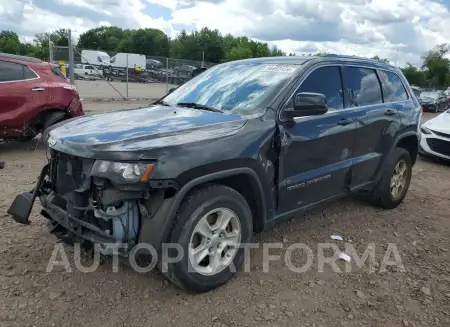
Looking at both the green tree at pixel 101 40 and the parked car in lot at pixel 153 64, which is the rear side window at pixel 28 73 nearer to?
the parked car in lot at pixel 153 64

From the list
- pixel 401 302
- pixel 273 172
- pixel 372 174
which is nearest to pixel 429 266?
pixel 401 302

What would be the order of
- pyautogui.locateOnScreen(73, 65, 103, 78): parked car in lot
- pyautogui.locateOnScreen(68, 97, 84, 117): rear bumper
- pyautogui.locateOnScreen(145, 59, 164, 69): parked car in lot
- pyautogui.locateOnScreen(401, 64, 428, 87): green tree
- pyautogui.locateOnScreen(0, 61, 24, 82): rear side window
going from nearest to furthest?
pyautogui.locateOnScreen(0, 61, 24, 82): rear side window → pyautogui.locateOnScreen(68, 97, 84, 117): rear bumper → pyautogui.locateOnScreen(73, 65, 103, 78): parked car in lot → pyautogui.locateOnScreen(145, 59, 164, 69): parked car in lot → pyautogui.locateOnScreen(401, 64, 428, 87): green tree

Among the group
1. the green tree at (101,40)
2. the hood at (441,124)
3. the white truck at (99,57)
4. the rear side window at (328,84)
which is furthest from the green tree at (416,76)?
the green tree at (101,40)

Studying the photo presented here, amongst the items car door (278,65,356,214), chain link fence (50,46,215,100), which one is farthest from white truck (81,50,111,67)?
car door (278,65,356,214)

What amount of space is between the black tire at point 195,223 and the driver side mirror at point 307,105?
2.83 ft

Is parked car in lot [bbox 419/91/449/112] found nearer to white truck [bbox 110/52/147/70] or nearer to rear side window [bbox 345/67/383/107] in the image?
white truck [bbox 110/52/147/70]

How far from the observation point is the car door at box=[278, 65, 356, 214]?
139 inches

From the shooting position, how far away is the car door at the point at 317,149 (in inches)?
139

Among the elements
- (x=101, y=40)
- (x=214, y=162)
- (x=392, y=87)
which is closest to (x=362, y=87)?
(x=392, y=87)

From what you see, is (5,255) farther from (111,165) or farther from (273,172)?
(273,172)

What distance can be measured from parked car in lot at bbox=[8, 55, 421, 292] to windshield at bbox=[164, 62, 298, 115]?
15 millimetres

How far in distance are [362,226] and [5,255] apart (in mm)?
3702

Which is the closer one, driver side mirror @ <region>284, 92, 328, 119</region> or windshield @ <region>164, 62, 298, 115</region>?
driver side mirror @ <region>284, 92, 328, 119</region>

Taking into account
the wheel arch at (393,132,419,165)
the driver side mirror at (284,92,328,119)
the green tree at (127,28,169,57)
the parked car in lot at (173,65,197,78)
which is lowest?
the wheel arch at (393,132,419,165)
